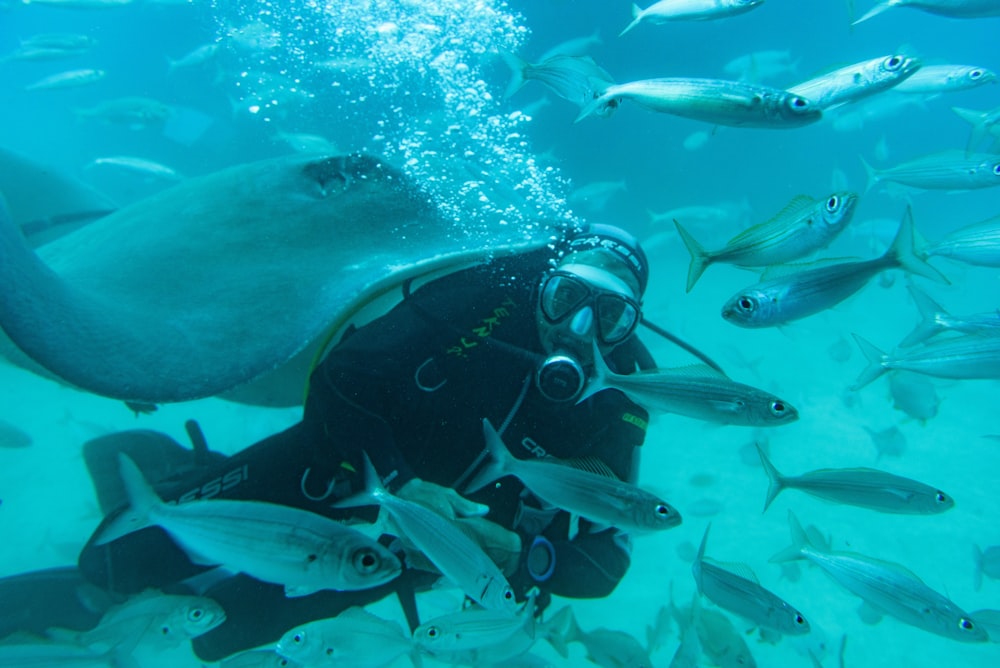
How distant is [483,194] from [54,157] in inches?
1196

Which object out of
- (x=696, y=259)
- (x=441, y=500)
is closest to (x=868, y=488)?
(x=696, y=259)

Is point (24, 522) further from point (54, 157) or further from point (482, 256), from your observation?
point (54, 157)

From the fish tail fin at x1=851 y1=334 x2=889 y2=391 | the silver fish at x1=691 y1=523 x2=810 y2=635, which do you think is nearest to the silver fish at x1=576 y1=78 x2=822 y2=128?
the fish tail fin at x1=851 y1=334 x2=889 y2=391

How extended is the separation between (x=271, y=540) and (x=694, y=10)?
3.35 metres

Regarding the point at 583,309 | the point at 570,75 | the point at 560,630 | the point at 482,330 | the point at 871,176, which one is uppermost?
the point at 570,75

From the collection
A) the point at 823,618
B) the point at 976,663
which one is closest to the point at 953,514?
the point at 976,663

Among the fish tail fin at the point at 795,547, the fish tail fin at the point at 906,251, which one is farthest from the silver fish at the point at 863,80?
the fish tail fin at the point at 795,547

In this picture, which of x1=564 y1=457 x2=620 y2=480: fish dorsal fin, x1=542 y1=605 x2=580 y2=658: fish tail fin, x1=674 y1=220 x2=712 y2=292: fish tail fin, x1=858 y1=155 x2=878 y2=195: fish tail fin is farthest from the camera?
x1=858 y1=155 x2=878 y2=195: fish tail fin

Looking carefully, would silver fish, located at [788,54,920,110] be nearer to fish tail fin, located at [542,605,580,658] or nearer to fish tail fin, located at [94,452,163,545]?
fish tail fin, located at [94,452,163,545]

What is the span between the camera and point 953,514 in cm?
963

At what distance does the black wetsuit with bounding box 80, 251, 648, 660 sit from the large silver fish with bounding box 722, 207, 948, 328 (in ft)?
4.17

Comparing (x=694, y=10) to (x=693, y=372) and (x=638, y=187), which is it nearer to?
(x=693, y=372)

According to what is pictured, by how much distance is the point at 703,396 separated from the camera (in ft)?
7.03

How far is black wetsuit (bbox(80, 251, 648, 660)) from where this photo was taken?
112 inches
